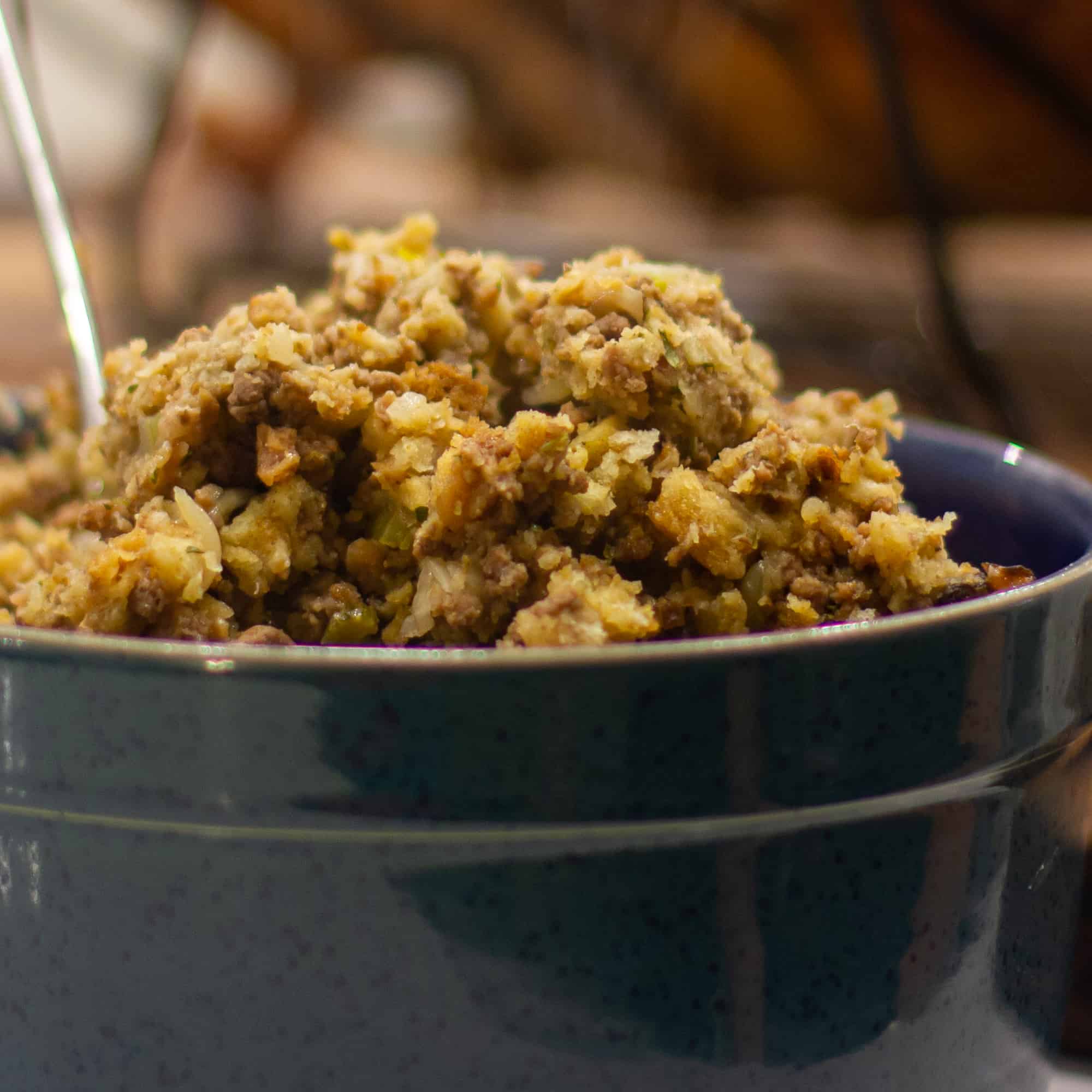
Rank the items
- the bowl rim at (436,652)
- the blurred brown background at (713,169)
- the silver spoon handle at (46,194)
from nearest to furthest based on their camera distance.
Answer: the bowl rim at (436,652) → the silver spoon handle at (46,194) → the blurred brown background at (713,169)

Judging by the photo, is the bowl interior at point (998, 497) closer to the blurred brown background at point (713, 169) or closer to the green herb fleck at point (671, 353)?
the green herb fleck at point (671, 353)

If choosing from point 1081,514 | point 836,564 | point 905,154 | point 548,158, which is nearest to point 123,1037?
point 836,564

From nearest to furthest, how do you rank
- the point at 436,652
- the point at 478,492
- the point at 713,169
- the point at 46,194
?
1. the point at 436,652
2. the point at 478,492
3. the point at 46,194
4. the point at 713,169

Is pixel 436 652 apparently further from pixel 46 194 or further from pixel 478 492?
pixel 46 194

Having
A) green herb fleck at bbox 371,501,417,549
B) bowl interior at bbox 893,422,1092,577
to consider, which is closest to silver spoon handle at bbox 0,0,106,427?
green herb fleck at bbox 371,501,417,549

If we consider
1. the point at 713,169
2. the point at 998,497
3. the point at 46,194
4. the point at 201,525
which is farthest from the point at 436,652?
the point at 713,169

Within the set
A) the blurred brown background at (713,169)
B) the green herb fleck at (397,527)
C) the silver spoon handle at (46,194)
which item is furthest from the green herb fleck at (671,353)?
the blurred brown background at (713,169)
